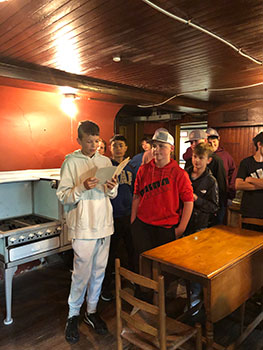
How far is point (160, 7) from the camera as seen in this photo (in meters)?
1.88

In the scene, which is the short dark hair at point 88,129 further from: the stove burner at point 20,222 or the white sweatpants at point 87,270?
the stove burner at point 20,222

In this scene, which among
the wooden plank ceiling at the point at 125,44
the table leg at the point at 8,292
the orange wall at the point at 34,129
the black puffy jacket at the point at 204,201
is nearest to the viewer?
the wooden plank ceiling at the point at 125,44

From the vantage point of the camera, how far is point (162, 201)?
8.21ft

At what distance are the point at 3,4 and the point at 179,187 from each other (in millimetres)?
1868

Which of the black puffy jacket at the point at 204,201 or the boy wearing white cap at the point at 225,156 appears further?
the boy wearing white cap at the point at 225,156

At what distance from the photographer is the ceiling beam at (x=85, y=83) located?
9.96ft

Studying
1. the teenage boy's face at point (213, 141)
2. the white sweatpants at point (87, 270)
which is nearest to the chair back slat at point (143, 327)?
the white sweatpants at point (87, 270)

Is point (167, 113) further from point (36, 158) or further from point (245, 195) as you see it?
point (245, 195)

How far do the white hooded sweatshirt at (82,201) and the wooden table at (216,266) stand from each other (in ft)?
1.55

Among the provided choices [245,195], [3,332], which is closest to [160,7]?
[245,195]

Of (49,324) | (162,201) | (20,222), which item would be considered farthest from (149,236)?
(20,222)

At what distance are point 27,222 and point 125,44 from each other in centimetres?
217

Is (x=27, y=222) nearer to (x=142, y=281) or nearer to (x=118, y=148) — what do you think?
(x=118, y=148)

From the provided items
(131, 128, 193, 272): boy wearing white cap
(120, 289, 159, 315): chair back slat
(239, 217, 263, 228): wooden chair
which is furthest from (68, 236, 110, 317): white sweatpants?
(239, 217, 263, 228): wooden chair
